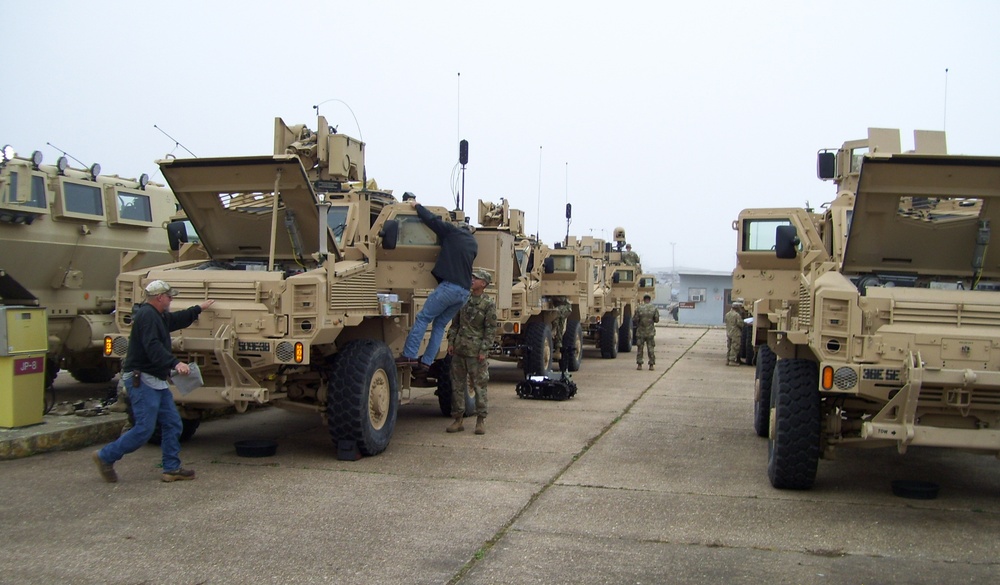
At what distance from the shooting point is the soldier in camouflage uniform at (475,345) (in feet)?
31.9

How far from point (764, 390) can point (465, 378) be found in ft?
9.88

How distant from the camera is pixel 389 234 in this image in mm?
8828

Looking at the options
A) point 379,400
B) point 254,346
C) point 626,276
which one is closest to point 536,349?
point 379,400

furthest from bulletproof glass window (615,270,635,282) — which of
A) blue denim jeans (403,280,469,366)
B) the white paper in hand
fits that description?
the white paper in hand

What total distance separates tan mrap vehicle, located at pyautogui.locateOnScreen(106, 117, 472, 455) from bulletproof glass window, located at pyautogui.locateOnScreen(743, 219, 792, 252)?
11.4 ft

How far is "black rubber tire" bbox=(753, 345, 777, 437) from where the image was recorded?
30.7 ft

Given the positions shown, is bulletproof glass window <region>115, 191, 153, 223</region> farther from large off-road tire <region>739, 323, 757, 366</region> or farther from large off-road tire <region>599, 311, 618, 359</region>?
large off-road tire <region>739, 323, 757, 366</region>

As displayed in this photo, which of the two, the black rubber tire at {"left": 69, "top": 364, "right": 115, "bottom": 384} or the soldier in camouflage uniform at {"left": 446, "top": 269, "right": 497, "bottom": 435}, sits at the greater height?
the soldier in camouflage uniform at {"left": 446, "top": 269, "right": 497, "bottom": 435}

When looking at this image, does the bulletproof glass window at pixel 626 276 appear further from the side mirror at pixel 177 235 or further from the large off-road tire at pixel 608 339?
the side mirror at pixel 177 235

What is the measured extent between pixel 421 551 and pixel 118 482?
116 inches

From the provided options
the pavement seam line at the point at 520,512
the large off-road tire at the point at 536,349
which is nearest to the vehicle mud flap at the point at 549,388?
the pavement seam line at the point at 520,512

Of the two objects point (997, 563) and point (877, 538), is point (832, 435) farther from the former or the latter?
point (997, 563)

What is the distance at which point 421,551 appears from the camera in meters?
5.51

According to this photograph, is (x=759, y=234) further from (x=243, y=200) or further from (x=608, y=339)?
(x=608, y=339)
